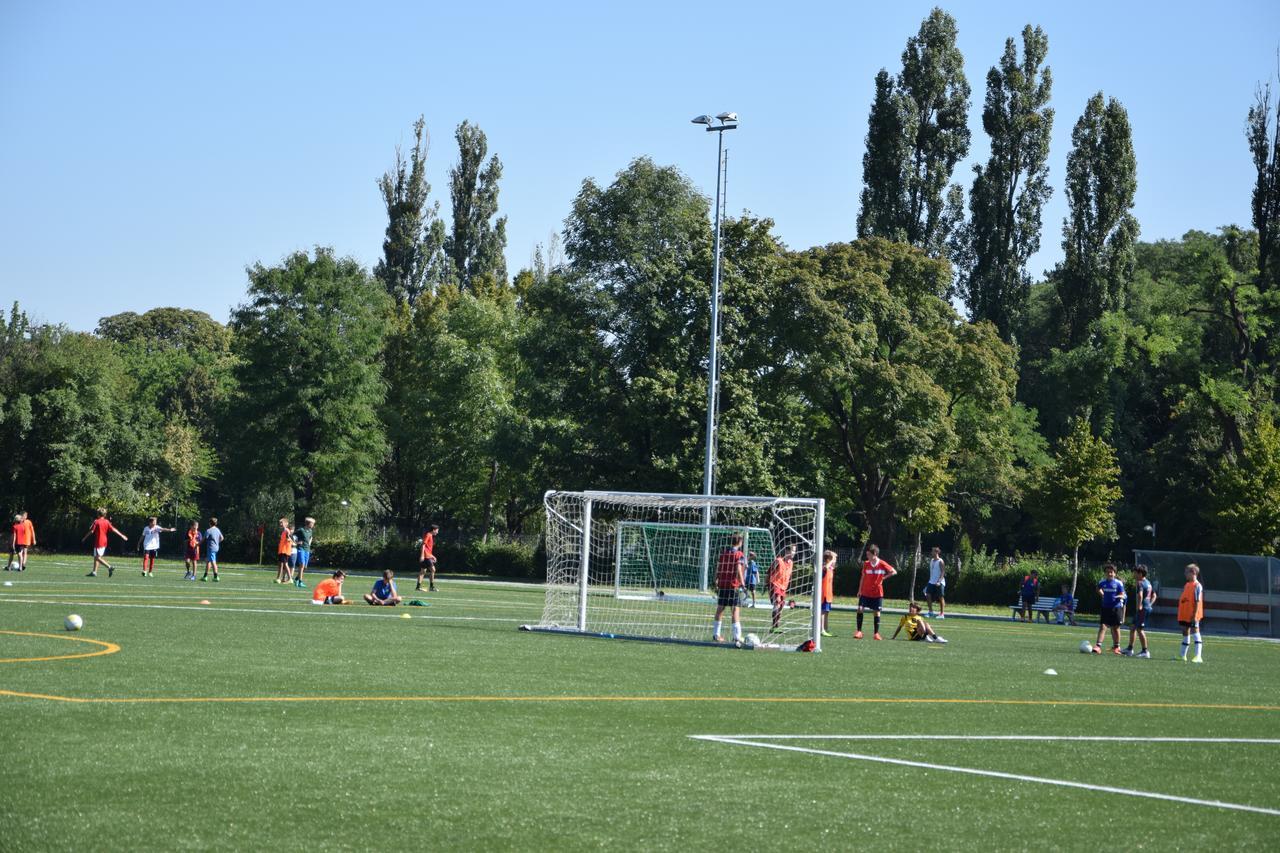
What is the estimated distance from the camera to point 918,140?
2557 inches

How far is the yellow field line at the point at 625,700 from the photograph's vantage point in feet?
38.7

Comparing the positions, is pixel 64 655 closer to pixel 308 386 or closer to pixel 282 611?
pixel 282 611

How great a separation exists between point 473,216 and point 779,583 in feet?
204

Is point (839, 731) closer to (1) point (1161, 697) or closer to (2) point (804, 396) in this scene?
(1) point (1161, 697)

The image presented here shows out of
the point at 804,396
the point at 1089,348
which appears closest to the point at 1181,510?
the point at 1089,348

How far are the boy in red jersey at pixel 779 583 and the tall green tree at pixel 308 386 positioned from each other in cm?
4681

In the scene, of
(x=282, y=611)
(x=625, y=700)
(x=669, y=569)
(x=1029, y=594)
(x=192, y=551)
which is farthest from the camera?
(x=1029, y=594)

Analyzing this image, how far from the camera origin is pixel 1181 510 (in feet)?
205

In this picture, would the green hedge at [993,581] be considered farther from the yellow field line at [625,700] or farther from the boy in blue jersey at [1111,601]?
the yellow field line at [625,700]

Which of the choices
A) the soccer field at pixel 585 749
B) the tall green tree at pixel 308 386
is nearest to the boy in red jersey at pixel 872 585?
the soccer field at pixel 585 749

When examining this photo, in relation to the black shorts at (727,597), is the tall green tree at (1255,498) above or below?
above

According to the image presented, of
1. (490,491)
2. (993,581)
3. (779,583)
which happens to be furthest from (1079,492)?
(490,491)

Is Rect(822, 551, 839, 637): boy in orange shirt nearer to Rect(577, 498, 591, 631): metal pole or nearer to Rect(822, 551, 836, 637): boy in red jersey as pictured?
Rect(822, 551, 836, 637): boy in red jersey

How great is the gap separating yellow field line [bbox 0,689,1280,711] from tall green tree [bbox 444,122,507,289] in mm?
70910
